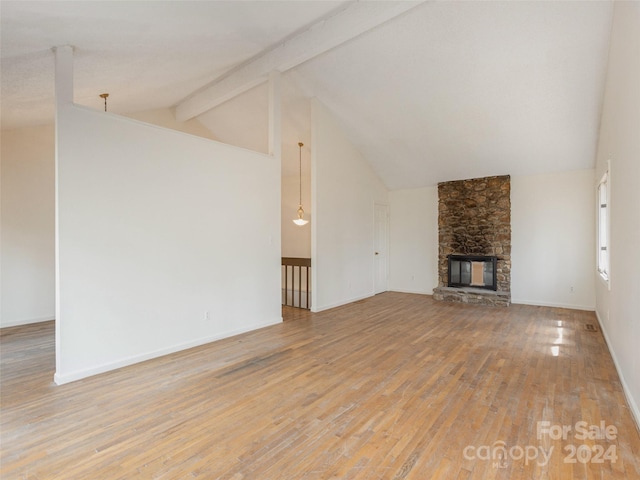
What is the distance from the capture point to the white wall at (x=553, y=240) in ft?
20.7

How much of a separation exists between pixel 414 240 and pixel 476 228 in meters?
1.55

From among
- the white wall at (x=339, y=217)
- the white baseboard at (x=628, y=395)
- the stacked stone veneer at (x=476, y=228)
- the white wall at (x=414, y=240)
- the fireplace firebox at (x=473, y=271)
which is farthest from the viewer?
the white wall at (x=414, y=240)

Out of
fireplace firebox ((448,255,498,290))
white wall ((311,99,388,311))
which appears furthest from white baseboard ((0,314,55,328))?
fireplace firebox ((448,255,498,290))

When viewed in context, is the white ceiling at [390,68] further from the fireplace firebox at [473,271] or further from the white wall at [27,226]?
the fireplace firebox at [473,271]

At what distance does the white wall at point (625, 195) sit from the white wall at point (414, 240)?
427 centimetres

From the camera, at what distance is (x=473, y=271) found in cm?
736

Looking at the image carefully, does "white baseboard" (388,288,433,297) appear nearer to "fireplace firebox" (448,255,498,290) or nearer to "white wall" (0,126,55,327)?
"fireplace firebox" (448,255,498,290)

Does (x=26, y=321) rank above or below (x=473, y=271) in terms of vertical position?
below

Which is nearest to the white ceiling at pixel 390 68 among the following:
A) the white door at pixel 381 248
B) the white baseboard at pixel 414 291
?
the white door at pixel 381 248

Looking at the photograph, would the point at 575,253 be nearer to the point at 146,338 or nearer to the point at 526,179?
the point at 526,179

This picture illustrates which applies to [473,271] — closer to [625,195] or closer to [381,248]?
[381,248]

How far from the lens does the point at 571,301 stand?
642 cm

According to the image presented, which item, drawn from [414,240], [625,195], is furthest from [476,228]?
[625,195]

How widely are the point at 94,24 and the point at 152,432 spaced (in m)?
3.55
